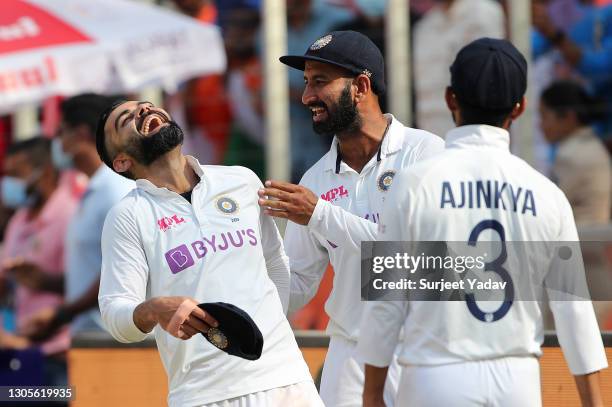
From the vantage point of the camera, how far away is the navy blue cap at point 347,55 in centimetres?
521

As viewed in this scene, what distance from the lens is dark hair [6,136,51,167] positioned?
9609 mm

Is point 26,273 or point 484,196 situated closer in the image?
point 484,196

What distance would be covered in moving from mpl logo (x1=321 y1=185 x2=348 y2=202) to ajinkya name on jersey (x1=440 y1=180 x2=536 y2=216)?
1396mm

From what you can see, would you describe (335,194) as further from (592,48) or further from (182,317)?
(592,48)

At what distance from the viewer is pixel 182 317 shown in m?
4.20

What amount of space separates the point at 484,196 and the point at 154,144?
4.78 feet

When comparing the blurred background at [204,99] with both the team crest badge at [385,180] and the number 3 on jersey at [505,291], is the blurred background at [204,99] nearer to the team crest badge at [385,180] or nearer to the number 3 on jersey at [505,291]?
the team crest badge at [385,180]

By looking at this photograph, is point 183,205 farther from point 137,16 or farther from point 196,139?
point 196,139

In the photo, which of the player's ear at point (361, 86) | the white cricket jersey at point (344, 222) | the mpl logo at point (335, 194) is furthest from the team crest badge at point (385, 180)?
the player's ear at point (361, 86)

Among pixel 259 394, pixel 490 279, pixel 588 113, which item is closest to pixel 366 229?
pixel 259 394

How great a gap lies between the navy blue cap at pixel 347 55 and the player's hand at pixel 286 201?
622 mm

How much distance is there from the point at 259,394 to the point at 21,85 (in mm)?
5149

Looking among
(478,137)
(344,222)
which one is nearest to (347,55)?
(344,222)

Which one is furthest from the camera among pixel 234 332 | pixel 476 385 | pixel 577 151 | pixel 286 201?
pixel 577 151
